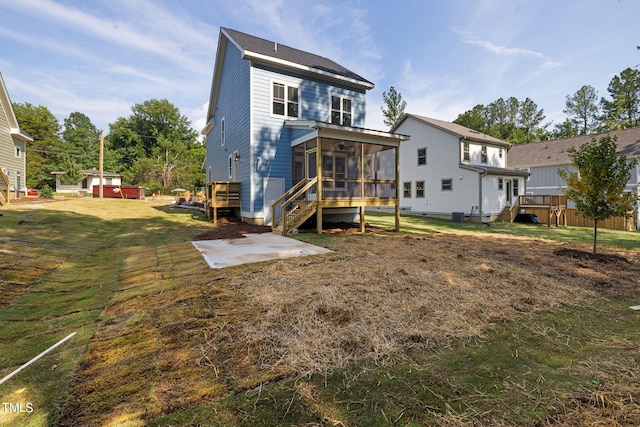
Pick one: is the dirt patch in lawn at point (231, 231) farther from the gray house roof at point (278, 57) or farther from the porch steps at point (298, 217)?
the gray house roof at point (278, 57)

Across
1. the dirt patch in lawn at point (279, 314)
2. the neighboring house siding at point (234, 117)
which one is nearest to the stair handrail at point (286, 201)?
the neighboring house siding at point (234, 117)

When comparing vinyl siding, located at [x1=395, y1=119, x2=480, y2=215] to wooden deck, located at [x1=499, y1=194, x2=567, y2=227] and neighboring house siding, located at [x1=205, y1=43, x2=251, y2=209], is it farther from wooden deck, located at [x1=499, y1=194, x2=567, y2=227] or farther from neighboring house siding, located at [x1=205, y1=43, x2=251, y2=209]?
neighboring house siding, located at [x1=205, y1=43, x2=251, y2=209]

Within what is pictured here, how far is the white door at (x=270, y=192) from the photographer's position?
12383 mm

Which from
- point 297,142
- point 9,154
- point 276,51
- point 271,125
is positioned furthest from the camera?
point 9,154

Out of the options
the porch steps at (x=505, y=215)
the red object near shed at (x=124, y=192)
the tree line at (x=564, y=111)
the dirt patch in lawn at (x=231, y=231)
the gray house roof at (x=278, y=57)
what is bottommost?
the dirt patch in lawn at (x=231, y=231)

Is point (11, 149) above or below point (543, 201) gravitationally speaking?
above

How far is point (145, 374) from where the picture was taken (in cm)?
240

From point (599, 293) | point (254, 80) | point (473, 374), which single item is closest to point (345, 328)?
point (473, 374)

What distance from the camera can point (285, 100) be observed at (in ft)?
42.2

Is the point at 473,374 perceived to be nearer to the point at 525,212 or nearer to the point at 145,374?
the point at 145,374

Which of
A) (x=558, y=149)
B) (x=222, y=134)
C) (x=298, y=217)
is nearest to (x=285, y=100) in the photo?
(x=298, y=217)

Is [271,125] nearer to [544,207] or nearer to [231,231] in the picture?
[231,231]

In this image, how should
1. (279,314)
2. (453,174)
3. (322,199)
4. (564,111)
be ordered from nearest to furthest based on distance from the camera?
1. (279,314)
2. (322,199)
3. (453,174)
4. (564,111)

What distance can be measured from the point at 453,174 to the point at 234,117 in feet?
49.7
